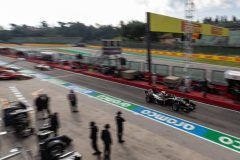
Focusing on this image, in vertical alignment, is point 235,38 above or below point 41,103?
above

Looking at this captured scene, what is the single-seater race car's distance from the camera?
1611 cm

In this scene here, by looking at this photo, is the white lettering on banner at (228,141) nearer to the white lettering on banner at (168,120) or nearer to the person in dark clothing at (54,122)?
the white lettering on banner at (168,120)

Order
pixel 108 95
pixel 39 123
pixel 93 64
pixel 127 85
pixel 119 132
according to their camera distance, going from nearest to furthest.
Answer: pixel 119 132, pixel 39 123, pixel 108 95, pixel 127 85, pixel 93 64

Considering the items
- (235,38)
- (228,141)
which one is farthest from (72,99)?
(235,38)

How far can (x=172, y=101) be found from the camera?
1666 centimetres

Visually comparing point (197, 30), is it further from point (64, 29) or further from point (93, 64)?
point (64, 29)

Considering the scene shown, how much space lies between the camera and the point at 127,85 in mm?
24594

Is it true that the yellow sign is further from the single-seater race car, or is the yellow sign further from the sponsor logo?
the sponsor logo

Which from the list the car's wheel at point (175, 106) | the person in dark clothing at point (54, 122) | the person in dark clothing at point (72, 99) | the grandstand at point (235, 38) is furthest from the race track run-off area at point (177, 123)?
the grandstand at point (235, 38)

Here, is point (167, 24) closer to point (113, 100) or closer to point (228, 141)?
point (113, 100)

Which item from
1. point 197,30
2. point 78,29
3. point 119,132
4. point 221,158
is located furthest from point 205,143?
point 78,29

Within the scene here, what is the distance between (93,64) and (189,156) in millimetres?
24129

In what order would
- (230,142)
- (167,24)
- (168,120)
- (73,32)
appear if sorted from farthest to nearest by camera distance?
(73,32) → (167,24) → (168,120) → (230,142)

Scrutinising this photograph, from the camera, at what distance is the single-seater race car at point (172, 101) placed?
16.1 metres
